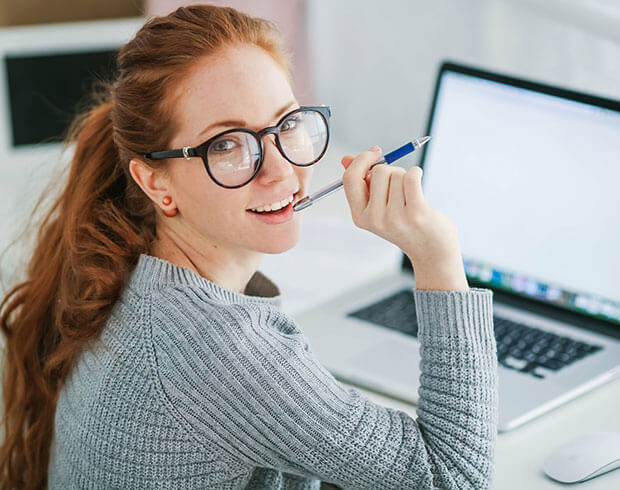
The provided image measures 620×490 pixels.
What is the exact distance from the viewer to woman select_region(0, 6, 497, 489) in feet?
2.76

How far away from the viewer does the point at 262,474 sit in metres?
0.93

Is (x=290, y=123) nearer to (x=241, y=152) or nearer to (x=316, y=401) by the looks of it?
(x=241, y=152)

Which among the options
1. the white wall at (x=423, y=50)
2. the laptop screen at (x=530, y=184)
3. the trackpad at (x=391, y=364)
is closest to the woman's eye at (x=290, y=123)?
the trackpad at (x=391, y=364)

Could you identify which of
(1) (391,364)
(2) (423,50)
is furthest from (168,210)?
(2) (423,50)

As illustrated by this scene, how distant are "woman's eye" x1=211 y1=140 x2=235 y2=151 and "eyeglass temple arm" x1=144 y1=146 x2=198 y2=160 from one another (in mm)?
23

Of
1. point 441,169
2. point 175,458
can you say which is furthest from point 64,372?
point 441,169

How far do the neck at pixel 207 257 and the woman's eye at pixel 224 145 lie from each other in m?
0.12

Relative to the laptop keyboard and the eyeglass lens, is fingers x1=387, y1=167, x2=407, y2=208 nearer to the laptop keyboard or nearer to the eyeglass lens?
the eyeglass lens

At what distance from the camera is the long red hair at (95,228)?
93cm

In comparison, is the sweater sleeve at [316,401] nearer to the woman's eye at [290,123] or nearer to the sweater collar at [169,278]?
the sweater collar at [169,278]

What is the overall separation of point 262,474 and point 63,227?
0.38m

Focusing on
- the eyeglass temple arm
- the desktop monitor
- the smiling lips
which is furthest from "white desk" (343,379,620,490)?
the desktop monitor

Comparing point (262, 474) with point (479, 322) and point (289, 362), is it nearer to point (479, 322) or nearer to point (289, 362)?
point (289, 362)

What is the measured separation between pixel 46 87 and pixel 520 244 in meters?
1.18
